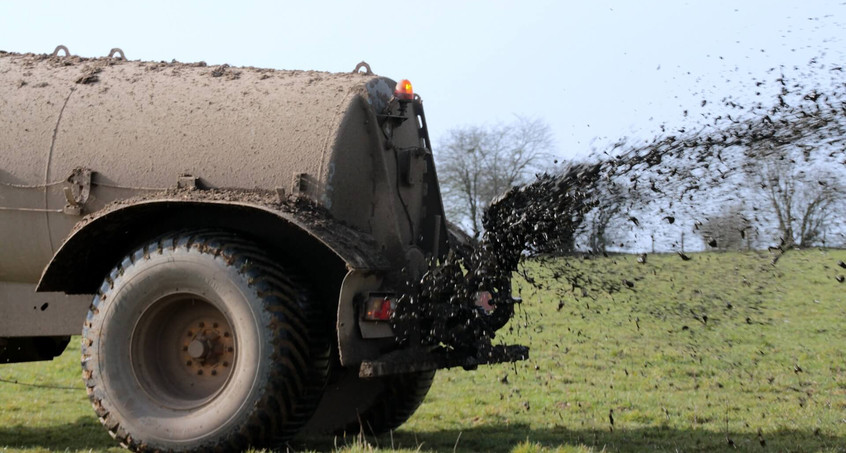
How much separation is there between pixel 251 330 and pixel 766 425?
3.91m

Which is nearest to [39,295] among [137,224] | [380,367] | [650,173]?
[137,224]

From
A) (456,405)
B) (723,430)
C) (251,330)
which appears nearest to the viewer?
(251,330)

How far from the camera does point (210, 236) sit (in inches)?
199

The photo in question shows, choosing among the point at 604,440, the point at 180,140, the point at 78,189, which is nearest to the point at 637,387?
the point at 604,440

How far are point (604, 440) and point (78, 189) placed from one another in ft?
11.9

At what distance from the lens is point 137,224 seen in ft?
17.9

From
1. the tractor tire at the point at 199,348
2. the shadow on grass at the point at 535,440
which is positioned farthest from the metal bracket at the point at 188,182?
the shadow on grass at the point at 535,440

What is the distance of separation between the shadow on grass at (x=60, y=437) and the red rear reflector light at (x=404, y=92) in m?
2.85

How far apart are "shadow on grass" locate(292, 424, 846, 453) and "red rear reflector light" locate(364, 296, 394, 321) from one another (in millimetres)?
912

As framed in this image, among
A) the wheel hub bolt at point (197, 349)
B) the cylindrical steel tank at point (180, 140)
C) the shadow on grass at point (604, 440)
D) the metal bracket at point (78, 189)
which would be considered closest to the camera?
the wheel hub bolt at point (197, 349)

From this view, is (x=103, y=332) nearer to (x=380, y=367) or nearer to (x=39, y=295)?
(x=39, y=295)

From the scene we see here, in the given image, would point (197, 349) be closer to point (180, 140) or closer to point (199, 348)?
point (199, 348)

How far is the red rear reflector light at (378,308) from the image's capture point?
4.94 meters

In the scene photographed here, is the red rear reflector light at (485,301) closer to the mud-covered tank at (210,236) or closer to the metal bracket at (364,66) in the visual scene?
the mud-covered tank at (210,236)
